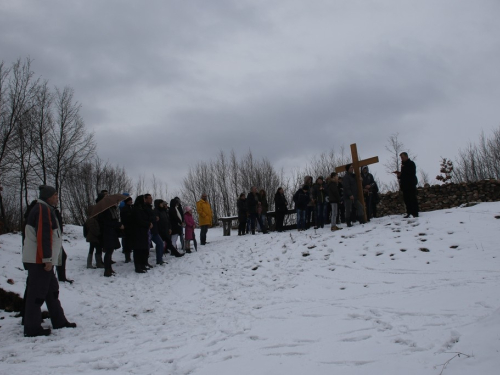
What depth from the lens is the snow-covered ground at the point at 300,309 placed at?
423cm

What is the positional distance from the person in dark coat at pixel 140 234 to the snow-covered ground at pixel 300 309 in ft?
1.29

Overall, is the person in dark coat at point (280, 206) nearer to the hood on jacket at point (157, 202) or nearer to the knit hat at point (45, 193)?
the hood on jacket at point (157, 202)

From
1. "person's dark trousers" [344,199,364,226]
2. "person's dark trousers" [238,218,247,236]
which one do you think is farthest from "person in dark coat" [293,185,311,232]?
"person's dark trousers" [238,218,247,236]

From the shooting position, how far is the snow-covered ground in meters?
4.23

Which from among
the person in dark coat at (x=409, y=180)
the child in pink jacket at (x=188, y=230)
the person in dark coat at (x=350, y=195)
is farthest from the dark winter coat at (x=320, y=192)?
the child in pink jacket at (x=188, y=230)

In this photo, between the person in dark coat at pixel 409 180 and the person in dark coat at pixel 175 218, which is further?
the person in dark coat at pixel 175 218

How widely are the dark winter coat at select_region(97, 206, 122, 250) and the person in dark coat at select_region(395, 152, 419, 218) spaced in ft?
27.4

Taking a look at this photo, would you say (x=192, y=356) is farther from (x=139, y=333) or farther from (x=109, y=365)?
(x=139, y=333)

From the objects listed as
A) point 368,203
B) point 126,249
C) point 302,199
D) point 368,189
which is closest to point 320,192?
point 302,199

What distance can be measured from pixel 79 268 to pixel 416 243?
913 centimetres

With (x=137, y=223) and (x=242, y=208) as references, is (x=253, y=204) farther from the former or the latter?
(x=137, y=223)

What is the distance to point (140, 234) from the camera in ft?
34.3

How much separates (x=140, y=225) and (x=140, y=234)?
0.26 metres

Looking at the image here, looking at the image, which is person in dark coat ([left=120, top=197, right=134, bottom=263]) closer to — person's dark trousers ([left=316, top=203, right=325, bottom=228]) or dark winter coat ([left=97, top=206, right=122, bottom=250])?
dark winter coat ([left=97, top=206, right=122, bottom=250])
